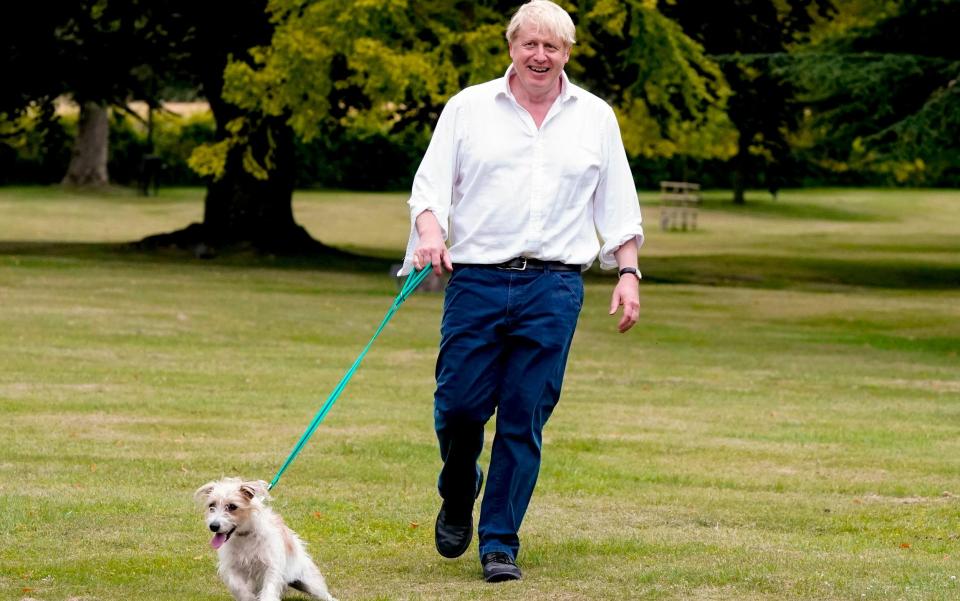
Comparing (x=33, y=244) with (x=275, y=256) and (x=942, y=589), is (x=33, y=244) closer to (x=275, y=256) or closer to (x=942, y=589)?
(x=275, y=256)

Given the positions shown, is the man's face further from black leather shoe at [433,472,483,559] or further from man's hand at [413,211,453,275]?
black leather shoe at [433,472,483,559]

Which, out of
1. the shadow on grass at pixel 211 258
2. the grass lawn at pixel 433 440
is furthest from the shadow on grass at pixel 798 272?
the shadow on grass at pixel 211 258

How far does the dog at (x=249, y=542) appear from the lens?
5703 mm

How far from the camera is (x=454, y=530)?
6727 mm

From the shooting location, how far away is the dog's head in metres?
5.66

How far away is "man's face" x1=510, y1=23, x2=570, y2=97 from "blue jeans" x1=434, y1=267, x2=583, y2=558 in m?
0.72

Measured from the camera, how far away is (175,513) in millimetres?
7914

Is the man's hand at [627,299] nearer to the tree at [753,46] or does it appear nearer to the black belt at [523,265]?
the black belt at [523,265]

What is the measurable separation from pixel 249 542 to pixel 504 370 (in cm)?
127

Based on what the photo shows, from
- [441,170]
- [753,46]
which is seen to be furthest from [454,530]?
[753,46]

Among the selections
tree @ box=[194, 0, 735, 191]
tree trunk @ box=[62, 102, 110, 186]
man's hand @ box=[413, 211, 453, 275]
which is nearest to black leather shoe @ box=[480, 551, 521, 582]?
man's hand @ box=[413, 211, 453, 275]

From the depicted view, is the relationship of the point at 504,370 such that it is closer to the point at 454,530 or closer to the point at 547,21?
the point at 454,530

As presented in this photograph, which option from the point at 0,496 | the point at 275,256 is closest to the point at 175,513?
the point at 0,496

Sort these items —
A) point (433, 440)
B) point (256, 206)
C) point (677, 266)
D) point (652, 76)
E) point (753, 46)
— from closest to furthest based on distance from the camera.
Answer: point (433, 440)
point (652, 76)
point (753, 46)
point (256, 206)
point (677, 266)
